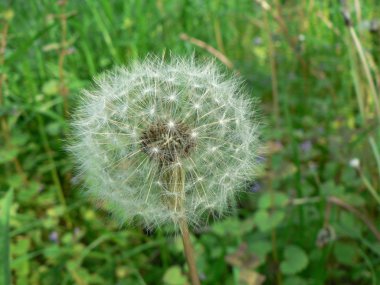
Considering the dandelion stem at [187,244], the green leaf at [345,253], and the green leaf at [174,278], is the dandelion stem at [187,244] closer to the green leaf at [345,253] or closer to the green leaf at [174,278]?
the green leaf at [174,278]

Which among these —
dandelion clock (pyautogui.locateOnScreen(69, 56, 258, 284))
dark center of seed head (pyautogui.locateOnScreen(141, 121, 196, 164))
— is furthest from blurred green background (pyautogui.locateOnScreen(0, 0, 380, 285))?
dark center of seed head (pyautogui.locateOnScreen(141, 121, 196, 164))

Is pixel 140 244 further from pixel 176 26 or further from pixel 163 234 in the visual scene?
pixel 176 26

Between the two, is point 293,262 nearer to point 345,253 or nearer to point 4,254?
Answer: point 345,253

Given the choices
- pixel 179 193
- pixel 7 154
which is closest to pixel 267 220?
pixel 179 193

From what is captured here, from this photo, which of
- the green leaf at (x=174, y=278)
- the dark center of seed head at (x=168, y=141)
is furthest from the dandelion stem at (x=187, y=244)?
the green leaf at (x=174, y=278)

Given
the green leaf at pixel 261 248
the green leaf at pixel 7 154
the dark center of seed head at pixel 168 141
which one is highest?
the green leaf at pixel 7 154

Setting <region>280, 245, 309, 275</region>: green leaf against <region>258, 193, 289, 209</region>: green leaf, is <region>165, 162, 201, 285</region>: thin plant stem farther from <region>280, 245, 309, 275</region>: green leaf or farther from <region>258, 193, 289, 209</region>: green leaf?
<region>258, 193, 289, 209</region>: green leaf
